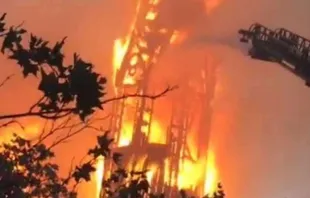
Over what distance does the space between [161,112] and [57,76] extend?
26.0 meters

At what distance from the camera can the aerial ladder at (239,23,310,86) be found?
19828mm

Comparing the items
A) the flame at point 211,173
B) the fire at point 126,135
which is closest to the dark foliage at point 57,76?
the fire at point 126,135

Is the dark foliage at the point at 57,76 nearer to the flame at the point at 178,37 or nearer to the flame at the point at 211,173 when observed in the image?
the flame at the point at 178,37

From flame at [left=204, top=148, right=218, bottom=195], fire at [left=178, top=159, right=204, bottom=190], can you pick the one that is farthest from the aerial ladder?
flame at [left=204, top=148, right=218, bottom=195]

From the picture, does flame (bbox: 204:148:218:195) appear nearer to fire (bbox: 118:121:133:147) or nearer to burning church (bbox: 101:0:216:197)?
burning church (bbox: 101:0:216:197)

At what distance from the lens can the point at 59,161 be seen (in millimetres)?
33031

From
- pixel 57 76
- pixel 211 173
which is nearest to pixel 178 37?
pixel 211 173

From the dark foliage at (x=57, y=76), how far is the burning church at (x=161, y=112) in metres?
22.2

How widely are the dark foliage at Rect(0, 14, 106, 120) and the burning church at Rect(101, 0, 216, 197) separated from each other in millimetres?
22225

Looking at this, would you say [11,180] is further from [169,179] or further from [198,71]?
[198,71]

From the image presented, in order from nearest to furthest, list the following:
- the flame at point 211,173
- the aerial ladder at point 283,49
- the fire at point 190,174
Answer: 1. the aerial ladder at point 283,49
2. the fire at point 190,174
3. the flame at point 211,173

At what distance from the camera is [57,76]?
6273 mm

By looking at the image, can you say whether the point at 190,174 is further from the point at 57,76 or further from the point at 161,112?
the point at 57,76

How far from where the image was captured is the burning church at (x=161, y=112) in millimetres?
29750
